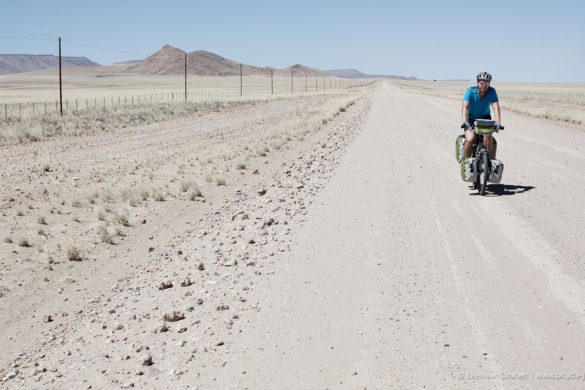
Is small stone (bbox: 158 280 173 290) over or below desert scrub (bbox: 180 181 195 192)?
below

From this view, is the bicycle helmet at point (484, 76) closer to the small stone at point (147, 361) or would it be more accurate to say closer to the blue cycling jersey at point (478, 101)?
the blue cycling jersey at point (478, 101)

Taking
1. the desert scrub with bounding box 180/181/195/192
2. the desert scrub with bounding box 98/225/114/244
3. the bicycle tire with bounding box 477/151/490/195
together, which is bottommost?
the desert scrub with bounding box 98/225/114/244

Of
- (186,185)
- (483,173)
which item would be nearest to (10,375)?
(483,173)

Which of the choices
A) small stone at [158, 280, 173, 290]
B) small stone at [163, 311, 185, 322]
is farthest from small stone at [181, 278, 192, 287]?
small stone at [163, 311, 185, 322]

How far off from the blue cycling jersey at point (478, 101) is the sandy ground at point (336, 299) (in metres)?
A: 1.42

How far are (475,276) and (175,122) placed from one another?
35.8 m

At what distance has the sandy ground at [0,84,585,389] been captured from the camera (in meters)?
4.60

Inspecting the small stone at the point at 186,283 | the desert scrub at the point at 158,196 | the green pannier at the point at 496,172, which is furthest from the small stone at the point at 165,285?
the desert scrub at the point at 158,196

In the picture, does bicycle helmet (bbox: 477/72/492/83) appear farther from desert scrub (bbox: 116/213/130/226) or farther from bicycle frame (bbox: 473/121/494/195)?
desert scrub (bbox: 116/213/130/226)

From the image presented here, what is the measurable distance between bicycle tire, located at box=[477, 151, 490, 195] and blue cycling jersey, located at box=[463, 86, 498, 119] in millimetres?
900

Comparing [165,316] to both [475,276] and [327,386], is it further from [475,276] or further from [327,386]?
[475,276]

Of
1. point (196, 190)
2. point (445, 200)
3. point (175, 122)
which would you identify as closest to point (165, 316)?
point (445, 200)

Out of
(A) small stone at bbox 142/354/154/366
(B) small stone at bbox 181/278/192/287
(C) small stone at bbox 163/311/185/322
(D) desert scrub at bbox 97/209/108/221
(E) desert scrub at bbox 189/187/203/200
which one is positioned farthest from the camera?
(E) desert scrub at bbox 189/187/203/200

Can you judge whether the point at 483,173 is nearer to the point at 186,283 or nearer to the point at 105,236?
the point at 186,283
